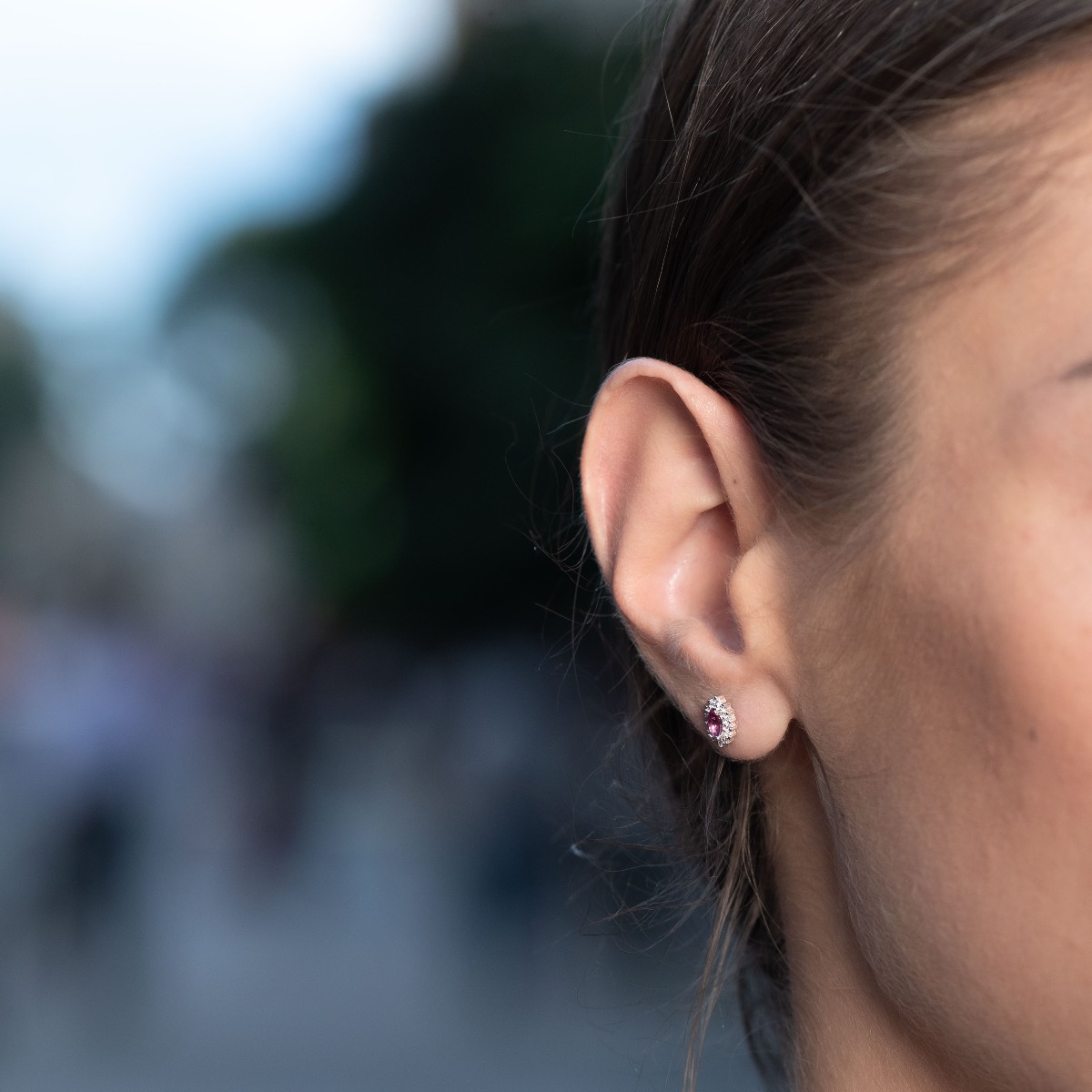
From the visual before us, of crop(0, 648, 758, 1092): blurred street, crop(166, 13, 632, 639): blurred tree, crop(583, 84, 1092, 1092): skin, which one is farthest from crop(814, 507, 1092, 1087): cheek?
crop(166, 13, 632, 639): blurred tree

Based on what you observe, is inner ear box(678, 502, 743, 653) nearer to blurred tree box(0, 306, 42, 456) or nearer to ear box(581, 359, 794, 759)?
ear box(581, 359, 794, 759)

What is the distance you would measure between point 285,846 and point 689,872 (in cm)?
1204

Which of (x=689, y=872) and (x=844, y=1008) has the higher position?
(x=844, y=1008)

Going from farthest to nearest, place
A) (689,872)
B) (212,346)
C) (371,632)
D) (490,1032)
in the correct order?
(212,346) → (371,632) → (490,1032) → (689,872)

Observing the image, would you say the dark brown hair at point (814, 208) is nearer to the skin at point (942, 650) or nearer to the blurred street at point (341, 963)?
the skin at point (942, 650)

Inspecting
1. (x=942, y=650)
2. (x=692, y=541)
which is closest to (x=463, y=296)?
(x=692, y=541)

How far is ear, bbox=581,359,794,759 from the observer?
4.91 ft

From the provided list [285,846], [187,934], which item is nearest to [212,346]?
[285,846]

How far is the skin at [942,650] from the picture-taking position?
1.24 meters

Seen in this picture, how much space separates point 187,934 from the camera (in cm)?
1149

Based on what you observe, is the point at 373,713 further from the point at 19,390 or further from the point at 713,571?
the point at 19,390

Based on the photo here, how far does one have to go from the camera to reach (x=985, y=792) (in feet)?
4.16

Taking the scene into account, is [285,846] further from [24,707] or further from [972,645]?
[972,645]

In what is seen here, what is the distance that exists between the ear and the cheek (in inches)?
4.8
